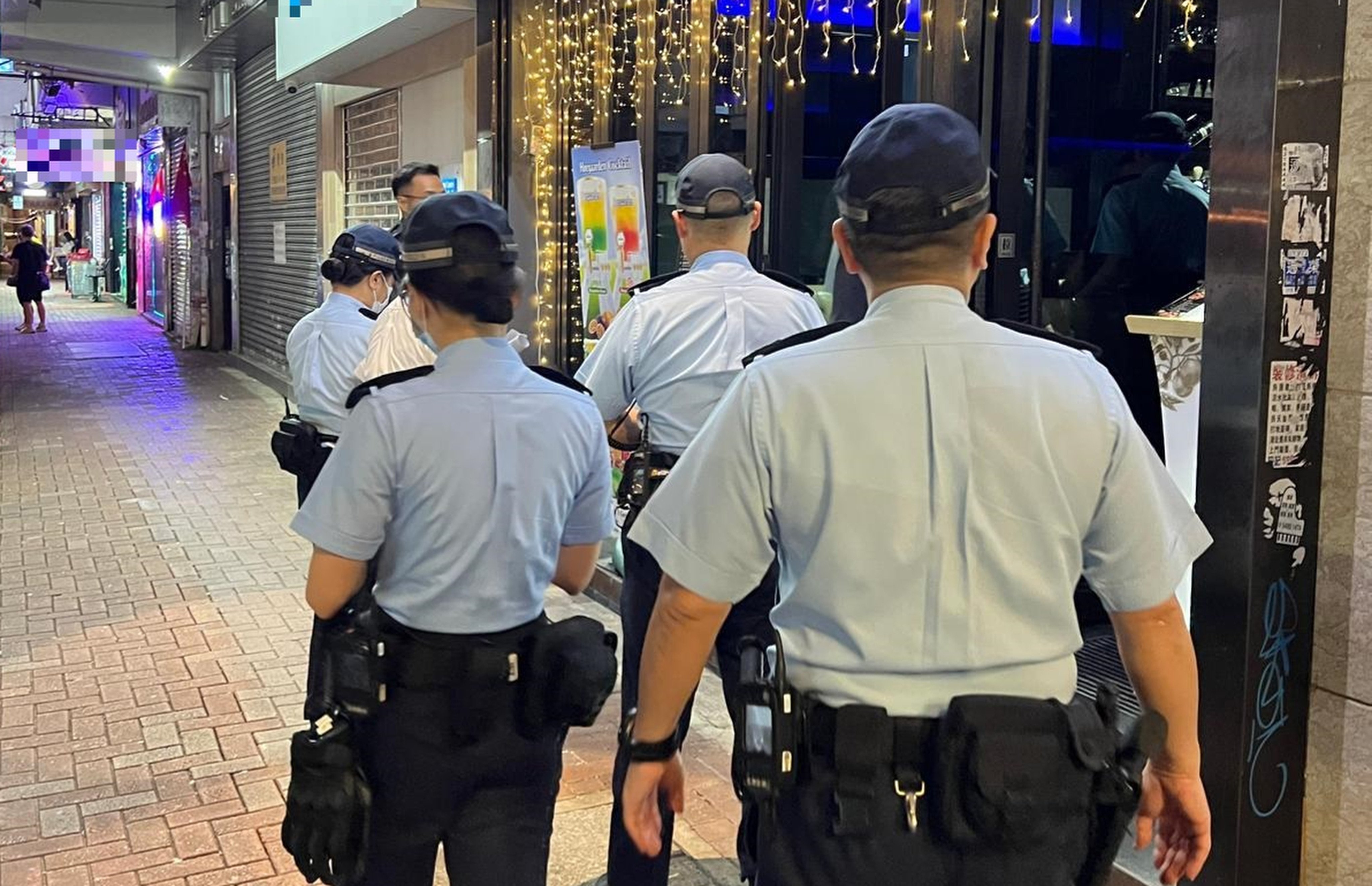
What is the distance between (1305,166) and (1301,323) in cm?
37

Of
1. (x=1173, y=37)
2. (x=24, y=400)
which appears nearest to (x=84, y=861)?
(x=1173, y=37)

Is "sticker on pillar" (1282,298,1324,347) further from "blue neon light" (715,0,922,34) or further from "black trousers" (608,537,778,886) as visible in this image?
"blue neon light" (715,0,922,34)

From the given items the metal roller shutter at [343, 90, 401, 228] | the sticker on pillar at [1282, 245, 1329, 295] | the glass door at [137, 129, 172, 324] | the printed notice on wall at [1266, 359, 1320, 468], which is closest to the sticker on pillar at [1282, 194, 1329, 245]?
the sticker on pillar at [1282, 245, 1329, 295]

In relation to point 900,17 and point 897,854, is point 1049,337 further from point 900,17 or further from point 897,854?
point 900,17

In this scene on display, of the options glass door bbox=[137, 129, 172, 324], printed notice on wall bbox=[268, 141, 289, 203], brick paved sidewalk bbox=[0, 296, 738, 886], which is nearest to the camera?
brick paved sidewalk bbox=[0, 296, 738, 886]

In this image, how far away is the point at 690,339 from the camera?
3869 millimetres

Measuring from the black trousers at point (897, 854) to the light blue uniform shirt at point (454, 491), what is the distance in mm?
839

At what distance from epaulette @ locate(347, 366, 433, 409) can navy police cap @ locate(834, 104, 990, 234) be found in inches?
38.4

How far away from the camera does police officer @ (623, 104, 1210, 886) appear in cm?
198

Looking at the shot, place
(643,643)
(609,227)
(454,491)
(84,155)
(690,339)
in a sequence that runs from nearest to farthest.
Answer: (454,491)
(643,643)
(690,339)
(609,227)
(84,155)

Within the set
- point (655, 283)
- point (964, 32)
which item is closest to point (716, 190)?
point (655, 283)

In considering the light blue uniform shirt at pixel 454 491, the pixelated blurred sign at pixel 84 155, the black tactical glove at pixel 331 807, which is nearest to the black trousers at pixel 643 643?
the light blue uniform shirt at pixel 454 491

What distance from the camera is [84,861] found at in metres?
4.02

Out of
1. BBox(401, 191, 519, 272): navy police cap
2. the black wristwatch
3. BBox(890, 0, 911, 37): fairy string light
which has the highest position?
BBox(890, 0, 911, 37): fairy string light
